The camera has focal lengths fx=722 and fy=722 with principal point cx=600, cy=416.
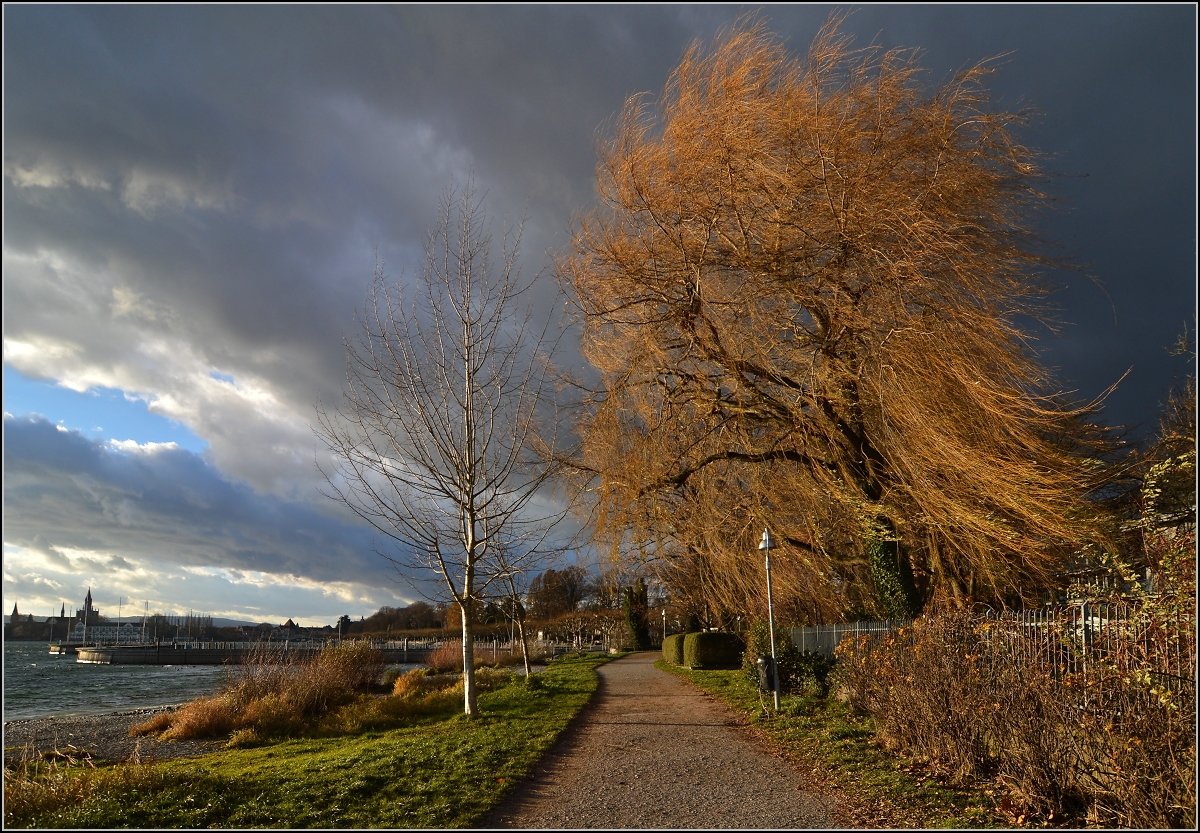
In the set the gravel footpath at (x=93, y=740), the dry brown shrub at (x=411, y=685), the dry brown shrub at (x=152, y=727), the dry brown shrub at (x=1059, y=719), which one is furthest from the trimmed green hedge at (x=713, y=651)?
the dry brown shrub at (x=1059, y=719)

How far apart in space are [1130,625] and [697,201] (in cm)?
727

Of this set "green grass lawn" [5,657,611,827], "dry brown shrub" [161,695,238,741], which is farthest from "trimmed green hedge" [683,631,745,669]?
"green grass lawn" [5,657,611,827]

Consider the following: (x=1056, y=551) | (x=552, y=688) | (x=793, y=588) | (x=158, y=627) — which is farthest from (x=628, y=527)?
(x=158, y=627)

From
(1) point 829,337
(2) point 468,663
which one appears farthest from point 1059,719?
(2) point 468,663

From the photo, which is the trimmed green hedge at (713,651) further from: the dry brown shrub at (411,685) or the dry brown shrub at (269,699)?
the dry brown shrub at (269,699)

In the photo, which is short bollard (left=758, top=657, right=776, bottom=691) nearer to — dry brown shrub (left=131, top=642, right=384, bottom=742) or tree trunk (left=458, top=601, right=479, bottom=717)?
tree trunk (left=458, top=601, right=479, bottom=717)

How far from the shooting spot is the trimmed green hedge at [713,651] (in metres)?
23.8

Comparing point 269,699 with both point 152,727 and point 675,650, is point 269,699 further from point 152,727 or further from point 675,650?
point 675,650

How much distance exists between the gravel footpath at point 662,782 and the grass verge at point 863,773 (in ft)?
0.98

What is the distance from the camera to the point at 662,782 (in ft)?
23.9

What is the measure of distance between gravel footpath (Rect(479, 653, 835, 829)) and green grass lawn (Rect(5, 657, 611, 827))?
1.28 feet

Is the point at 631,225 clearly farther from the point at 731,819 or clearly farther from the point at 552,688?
the point at 552,688

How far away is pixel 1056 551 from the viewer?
9.55 metres

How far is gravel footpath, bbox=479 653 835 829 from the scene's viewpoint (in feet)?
19.7
